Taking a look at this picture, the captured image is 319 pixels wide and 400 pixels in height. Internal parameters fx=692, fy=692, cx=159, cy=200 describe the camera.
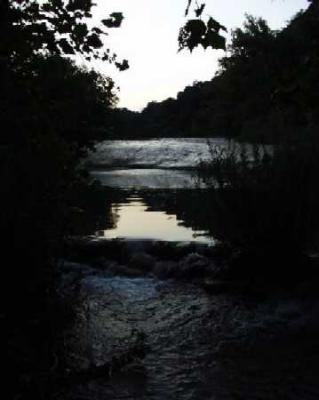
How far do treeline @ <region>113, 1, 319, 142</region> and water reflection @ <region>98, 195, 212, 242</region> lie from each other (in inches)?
65.2

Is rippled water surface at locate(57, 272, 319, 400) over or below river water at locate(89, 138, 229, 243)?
below

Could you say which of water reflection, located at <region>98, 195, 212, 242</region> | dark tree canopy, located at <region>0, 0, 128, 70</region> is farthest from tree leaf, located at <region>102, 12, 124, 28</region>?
water reflection, located at <region>98, 195, 212, 242</region>

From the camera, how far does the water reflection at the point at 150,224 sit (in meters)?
10.4

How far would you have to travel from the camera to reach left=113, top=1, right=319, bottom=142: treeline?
320 cm

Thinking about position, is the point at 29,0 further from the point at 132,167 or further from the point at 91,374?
the point at 132,167

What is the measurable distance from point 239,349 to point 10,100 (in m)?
2.77

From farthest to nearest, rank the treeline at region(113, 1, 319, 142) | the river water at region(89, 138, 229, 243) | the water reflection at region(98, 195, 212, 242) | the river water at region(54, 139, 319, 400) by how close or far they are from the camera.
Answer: the water reflection at region(98, 195, 212, 242) → the river water at region(89, 138, 229, 243) → the river water at region(54, 139, 319, 400) → the treeline at region(113, 1, 319, 142)

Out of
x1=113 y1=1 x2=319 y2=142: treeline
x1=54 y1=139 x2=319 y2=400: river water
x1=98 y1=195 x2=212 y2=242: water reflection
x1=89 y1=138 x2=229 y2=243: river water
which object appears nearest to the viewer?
x1=113 y1=1 x2=319 y2=142: treeline

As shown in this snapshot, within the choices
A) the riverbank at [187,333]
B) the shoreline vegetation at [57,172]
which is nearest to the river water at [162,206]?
the shoreline vegetation at [57,172]

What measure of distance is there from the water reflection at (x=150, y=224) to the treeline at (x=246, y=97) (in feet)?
5.44

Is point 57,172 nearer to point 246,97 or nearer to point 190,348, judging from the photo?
point 190,348

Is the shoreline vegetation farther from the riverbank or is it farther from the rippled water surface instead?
the rippled water surface

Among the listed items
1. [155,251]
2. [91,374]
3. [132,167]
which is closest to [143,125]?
[132,167]

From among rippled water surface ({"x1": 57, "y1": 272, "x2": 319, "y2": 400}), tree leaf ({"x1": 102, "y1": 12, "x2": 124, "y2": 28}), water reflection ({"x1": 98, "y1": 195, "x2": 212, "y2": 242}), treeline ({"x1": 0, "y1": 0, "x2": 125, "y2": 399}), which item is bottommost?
rippled water surface ({"x1": 57, "y1": 272, "x2": 319, "y2": 400})
